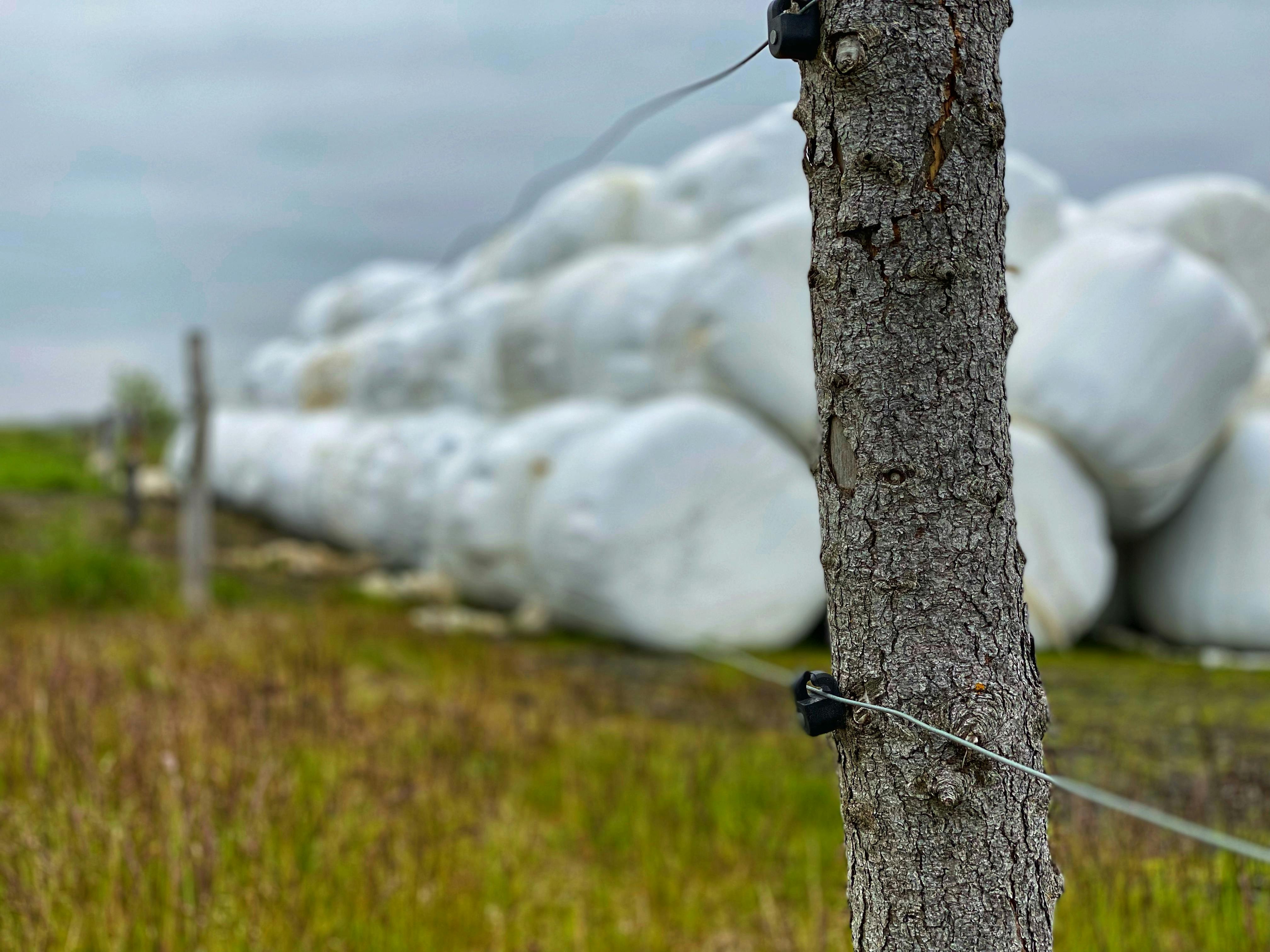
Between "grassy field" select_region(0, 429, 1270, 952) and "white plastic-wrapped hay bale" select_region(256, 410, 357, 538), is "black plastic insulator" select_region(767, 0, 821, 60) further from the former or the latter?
"white plastic-wrapped hay bale" select_region(256, 410, 357, 538)

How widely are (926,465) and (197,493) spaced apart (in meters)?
7.24

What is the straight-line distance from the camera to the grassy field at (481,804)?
2348 millimetres

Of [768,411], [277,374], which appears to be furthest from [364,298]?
[768,411]

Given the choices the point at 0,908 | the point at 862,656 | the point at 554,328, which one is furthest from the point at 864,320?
the point at 554,328

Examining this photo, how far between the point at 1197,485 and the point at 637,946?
5.53 m

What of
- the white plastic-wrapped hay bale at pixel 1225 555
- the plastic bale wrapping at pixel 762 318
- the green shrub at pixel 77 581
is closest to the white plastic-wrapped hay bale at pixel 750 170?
the plastic bale wrapping at pixel 762 318

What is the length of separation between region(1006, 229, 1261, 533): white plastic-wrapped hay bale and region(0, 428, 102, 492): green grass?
12.0 meters

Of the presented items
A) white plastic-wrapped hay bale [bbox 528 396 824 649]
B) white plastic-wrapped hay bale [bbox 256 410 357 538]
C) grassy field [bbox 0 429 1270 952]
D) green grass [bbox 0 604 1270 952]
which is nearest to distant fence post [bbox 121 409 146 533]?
white plastic-wrapped hay bale [bbox 256 410 357 538]

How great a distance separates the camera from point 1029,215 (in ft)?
22.0

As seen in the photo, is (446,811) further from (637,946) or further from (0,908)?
(0,908)

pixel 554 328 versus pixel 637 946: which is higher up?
pixel 554 328

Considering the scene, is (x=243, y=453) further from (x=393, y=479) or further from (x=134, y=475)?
(x=393, y=479)

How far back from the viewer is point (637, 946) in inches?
103

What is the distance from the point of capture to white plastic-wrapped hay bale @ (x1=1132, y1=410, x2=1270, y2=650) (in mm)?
6523
